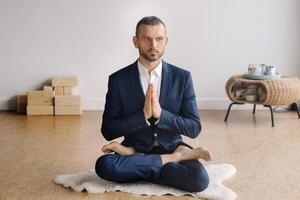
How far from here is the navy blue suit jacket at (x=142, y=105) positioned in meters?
2.44

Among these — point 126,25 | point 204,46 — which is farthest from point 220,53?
point 126,25

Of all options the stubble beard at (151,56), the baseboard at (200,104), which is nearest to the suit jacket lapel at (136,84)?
the stubble beard at (151,56)

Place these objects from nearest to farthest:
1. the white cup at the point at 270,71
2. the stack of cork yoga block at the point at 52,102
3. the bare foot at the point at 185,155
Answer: the bare foot at the point at 185,155 → the white cup at the point at 270,71 → the stack of cork yoga block at the point at 52,102

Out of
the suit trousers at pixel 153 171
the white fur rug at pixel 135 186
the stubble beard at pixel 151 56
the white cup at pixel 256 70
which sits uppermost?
the stubble beard at pixel 151 56

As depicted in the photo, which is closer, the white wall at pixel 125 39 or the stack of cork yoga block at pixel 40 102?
the stack of cork yoga block at pixel 40 102

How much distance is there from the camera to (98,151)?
10.4 ft

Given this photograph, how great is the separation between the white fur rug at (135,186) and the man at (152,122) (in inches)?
1.4

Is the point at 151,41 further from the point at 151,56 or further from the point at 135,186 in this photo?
the point at 135,186

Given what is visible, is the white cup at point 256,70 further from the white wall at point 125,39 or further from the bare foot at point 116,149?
the bare foot at point 116,149

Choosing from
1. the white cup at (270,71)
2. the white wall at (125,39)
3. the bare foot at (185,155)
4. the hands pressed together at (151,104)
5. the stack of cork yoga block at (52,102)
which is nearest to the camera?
the hands pressed together at (151,104)

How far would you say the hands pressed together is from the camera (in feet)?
7.53

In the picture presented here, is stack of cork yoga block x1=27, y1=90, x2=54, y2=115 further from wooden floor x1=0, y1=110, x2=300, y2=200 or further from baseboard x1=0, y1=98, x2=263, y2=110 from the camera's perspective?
baseboard x1=0, y1=98, x2=263, y2=110

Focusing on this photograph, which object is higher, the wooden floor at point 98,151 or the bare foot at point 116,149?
the bare foot at point 116,149

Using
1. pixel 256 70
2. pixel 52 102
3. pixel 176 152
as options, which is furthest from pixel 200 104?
pixel 176 152
